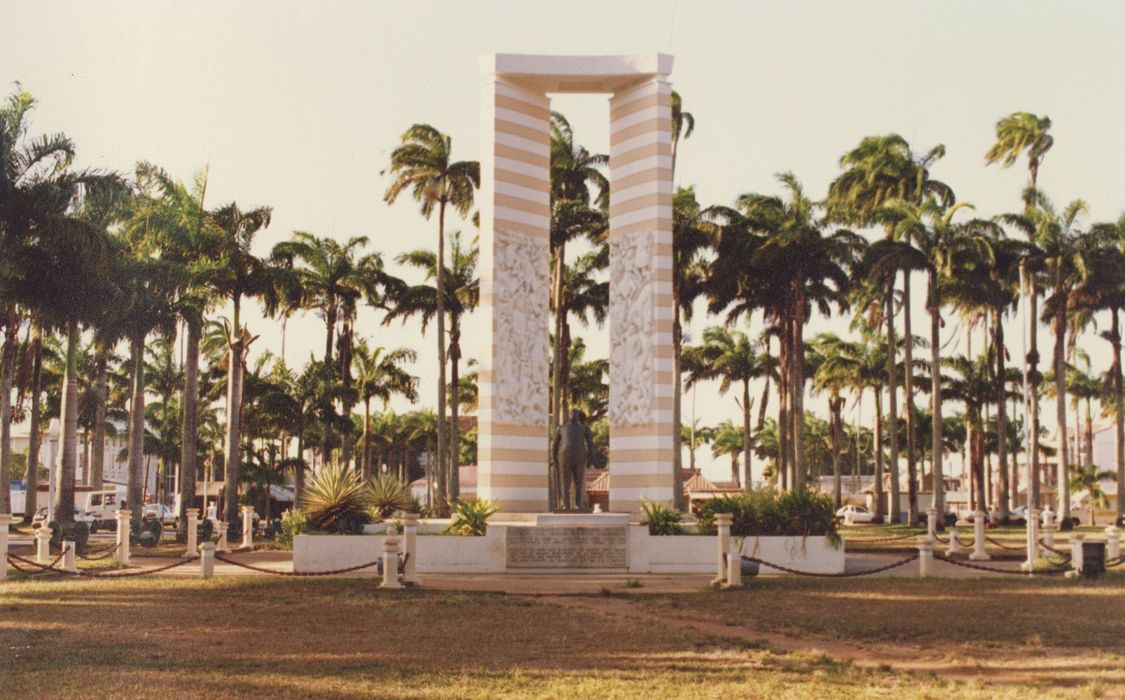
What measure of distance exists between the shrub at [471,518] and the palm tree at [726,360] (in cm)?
4264

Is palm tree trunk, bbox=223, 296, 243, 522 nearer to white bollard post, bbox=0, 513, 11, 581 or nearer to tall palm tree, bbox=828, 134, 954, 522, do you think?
white bollard post, bbox=0, 513, 11, 581

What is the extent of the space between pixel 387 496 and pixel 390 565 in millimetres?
9768

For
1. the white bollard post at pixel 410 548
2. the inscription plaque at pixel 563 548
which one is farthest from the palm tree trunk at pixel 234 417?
the white bollard post at pixel 410 548

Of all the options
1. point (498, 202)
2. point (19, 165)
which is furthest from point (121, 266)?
point (498, 202)

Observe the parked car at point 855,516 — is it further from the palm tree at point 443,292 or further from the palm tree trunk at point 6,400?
the palm tree trunk at point 6,400

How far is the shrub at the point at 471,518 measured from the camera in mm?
27344

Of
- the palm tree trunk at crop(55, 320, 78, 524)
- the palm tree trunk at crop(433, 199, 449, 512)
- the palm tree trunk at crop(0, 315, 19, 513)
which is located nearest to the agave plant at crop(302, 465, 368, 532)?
the palm tree trunk at crop(0, 315, 19, 513)

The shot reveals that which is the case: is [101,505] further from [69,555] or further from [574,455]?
[574,455]

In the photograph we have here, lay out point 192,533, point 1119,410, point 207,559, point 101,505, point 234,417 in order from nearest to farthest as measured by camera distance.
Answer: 1. point 207,559
2. point 192,533
3. point 234,417
4. point 1119,410
5. point 101,505

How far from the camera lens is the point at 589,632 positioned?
16406 mm

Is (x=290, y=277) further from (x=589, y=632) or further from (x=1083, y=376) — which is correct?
(x=1083, y=376)

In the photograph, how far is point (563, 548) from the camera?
87.0ft

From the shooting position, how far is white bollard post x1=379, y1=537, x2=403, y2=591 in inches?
859

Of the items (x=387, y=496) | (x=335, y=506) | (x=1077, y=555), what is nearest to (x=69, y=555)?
(x=335, y=506)
